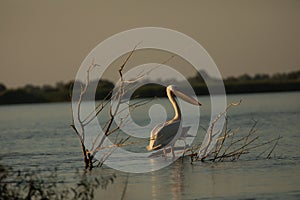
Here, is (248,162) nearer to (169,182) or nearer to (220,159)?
(220,159)

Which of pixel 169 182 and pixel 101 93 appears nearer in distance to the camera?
pixel 169 182

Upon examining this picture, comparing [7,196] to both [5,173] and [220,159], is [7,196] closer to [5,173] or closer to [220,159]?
[5,173]

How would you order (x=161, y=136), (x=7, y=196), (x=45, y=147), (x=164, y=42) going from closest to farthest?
(x=7, y=196)
(x=161, y=136)
(x=164, y=42)
(x=45, y=147)

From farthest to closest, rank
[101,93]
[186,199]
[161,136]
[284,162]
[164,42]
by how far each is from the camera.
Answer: [101,93] < [164,42] < [161,136] < [284,162] < [186,199]

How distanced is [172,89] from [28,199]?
26.4 feet

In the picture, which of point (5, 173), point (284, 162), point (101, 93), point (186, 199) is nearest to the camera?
point (5, 173)

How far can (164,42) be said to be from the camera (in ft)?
50.4

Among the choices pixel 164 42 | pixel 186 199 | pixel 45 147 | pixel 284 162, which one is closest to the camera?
pixel 186 199

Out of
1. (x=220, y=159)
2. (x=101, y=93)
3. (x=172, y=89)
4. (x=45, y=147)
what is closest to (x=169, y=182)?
(x=220, y=159)

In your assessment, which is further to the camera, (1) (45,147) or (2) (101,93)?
(2) (101,93)

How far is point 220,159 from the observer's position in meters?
13.0

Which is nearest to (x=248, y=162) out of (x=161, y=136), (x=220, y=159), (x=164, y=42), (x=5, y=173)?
(x=220, y=159)

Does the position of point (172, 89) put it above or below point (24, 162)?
above

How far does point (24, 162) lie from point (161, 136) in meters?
2.49
